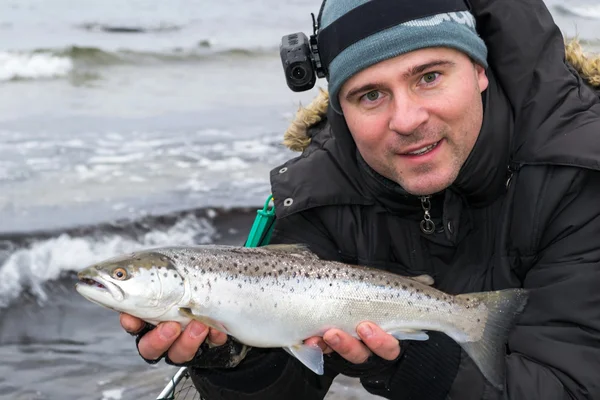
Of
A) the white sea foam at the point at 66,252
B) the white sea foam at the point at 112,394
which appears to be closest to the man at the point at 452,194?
the white sea foam at the point at 112,394

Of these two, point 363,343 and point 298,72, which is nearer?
point 363,343

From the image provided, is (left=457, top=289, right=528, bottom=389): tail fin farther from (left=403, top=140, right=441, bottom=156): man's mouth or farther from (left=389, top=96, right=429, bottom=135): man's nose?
(left=389, top=96, right=429, bottom=135): man's nose

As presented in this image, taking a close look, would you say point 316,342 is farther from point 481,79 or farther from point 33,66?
point 33,66

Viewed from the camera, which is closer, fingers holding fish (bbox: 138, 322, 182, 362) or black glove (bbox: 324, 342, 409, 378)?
fingers holding fish (bbox: 138, 322, 182, 362)

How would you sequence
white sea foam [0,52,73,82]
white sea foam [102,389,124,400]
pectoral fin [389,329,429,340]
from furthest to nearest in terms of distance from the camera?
1. white sea foam [0,52,73,82]
2. white sea foam [102,389,124,400]
3. pectoral fin [389,329,429,340]

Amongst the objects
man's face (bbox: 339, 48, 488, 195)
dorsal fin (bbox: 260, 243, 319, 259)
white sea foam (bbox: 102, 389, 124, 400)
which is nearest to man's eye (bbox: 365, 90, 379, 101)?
man's face (bbox: 339, 48, 488, 195)

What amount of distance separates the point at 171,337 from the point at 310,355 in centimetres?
54

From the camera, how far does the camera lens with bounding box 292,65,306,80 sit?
3.22m

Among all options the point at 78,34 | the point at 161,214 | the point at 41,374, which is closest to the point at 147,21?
the point at 78,34

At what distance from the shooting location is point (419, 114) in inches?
112

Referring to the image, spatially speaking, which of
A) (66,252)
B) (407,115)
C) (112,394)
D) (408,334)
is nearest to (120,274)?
(408,334)

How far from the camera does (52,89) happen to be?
596 inches

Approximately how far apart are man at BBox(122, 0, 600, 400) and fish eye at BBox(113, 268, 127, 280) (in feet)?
0.80

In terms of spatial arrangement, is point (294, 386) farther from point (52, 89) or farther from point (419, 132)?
point (52, 89)
